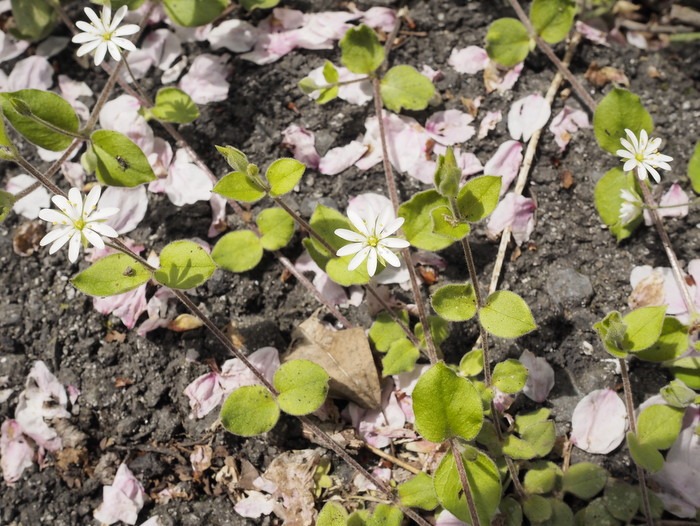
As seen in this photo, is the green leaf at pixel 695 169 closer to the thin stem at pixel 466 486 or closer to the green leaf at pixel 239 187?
the thin stem at pixel 466 486

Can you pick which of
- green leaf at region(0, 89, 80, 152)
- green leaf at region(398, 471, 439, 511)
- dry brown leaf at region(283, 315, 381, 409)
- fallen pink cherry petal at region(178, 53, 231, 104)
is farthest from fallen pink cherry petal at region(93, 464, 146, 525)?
fallen pink cherry petal at region(178, 53, 231, 104)

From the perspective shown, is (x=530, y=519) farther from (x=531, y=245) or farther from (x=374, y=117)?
(x=374, y=117)

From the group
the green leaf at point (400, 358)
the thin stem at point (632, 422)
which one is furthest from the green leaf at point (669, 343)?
the green leaf at point (400, 358)

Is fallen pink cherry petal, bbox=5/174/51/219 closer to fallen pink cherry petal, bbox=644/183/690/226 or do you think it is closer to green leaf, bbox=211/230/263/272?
green leaf, bbox=211/230/263/272

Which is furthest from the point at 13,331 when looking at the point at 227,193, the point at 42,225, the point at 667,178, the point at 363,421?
the point at 667,178

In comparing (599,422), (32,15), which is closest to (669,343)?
(599,422)

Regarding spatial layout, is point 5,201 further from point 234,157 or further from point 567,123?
point 567,123
